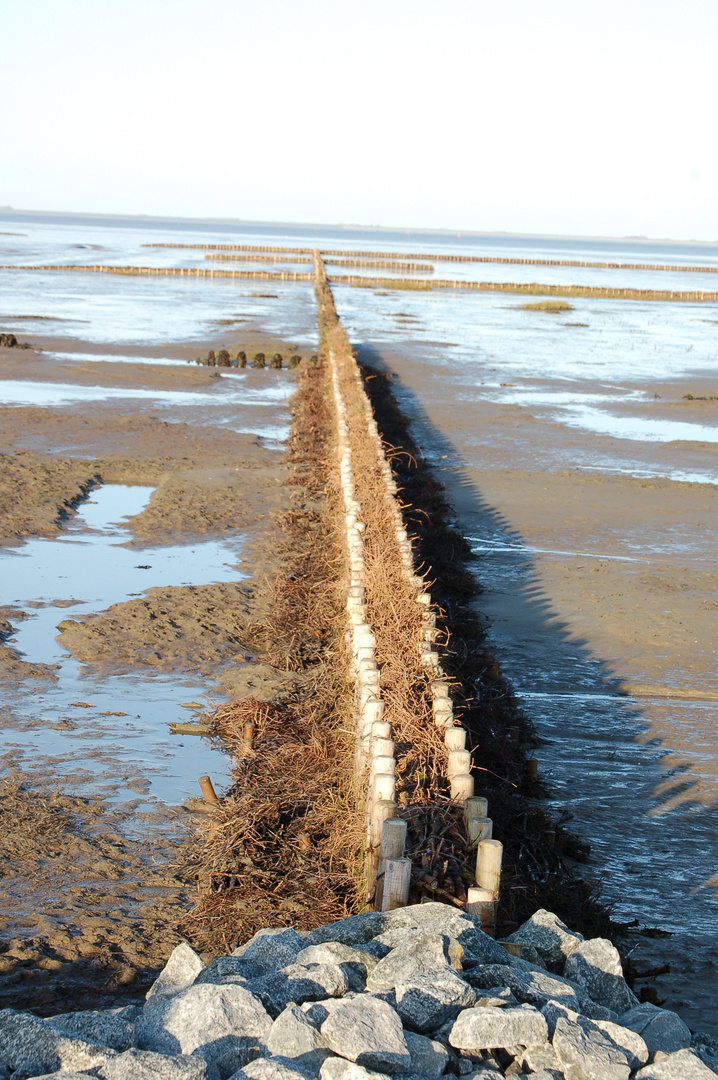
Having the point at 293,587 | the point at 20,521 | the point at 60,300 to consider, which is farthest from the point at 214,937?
the point at 60,300

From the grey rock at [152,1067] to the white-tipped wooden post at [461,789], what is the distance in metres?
2.03

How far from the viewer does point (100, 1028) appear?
325cm

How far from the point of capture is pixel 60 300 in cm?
4344

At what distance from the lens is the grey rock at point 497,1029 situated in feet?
10.4

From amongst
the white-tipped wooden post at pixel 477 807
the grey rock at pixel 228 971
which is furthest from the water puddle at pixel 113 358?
the grey rock at pixel 228 971

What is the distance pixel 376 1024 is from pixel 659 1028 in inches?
41.5

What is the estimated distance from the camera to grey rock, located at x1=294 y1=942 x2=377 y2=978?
3.60 m

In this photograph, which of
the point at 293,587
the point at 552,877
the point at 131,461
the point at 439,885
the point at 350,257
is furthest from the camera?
the point at 350,257

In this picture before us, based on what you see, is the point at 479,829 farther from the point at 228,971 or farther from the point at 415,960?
the point at 228,971

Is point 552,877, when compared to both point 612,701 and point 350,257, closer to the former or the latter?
point 612,701

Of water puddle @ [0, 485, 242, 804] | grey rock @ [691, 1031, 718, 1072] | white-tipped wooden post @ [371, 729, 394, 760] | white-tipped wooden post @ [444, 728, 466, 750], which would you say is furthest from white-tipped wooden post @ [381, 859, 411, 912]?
water puddle @ [0, 485, 242, 804]

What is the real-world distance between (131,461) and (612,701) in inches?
360

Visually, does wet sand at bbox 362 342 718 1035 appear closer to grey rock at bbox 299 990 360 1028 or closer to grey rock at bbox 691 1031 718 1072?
grey rock at bbox 691 1031 718 1072

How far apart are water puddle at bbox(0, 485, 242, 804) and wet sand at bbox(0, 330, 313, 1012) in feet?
0.07
